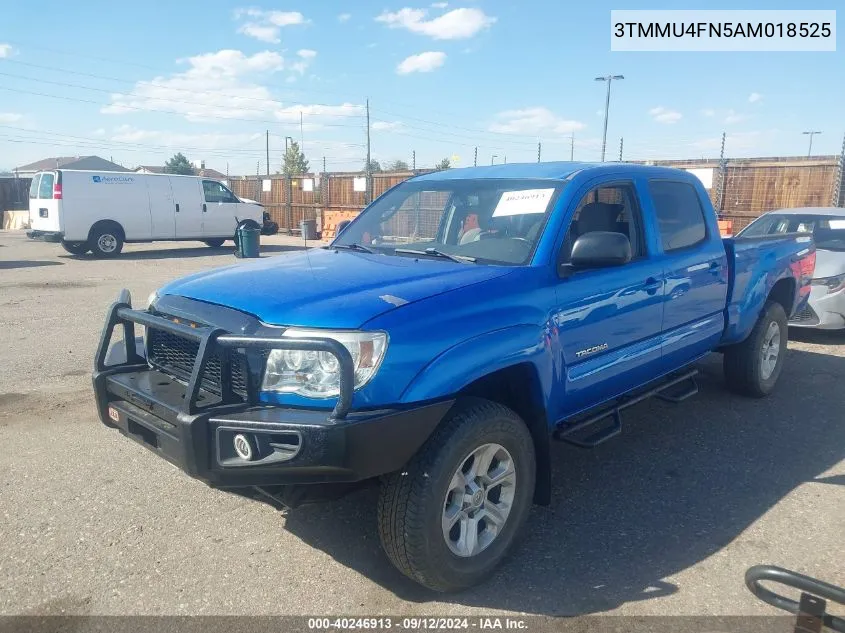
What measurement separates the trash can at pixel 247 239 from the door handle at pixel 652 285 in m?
13.6

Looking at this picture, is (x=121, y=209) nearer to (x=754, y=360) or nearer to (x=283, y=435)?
(x=754, y=360)

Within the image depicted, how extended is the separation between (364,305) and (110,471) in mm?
2373

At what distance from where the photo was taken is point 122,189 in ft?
54.6

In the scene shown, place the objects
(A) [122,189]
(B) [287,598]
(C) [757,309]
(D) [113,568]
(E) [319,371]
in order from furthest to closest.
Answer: (A) [122,189] → (C) [757,309] → (D) [113,568] → (B) [287,598] → (E) [319,371]

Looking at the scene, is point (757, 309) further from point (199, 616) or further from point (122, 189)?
point (122, 189)

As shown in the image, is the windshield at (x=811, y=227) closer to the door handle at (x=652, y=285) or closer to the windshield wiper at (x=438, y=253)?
the door handle at (x=652, y=285)

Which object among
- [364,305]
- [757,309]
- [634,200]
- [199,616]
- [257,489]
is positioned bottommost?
[199,616]

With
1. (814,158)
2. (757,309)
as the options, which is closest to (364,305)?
(757,309)

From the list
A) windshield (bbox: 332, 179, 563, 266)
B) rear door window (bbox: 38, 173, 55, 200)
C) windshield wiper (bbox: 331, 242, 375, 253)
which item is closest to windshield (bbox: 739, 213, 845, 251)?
windshield (bbox: 332, 179, 563, 266)

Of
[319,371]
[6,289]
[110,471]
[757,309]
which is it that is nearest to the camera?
[319,371]

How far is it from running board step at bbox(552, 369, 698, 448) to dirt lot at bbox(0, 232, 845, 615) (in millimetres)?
382

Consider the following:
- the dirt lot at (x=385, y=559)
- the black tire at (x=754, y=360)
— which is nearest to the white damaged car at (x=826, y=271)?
the black tire at (x=754, y=360)

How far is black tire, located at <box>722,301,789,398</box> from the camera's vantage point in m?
5.45

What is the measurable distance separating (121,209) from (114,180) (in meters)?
0.73
